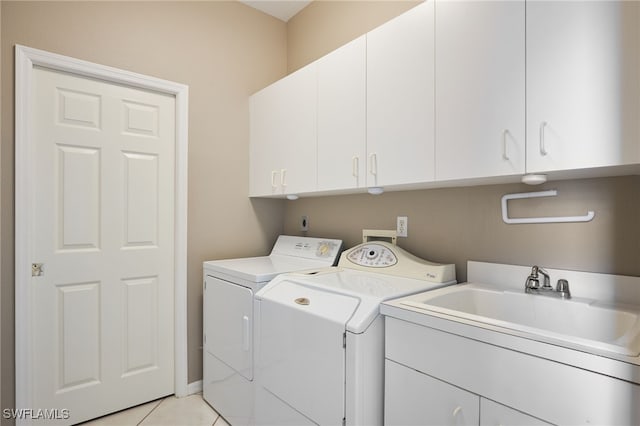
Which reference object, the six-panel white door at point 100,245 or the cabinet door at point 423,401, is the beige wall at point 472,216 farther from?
the six-panel white door at point 100,245

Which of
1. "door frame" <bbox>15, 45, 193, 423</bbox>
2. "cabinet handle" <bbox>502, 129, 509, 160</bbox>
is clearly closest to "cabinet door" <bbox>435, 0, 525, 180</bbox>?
"cabinet handle" <bbox>502, 129, 509, 160</bbox>

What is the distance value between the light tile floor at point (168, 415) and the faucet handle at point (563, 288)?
6.14ft

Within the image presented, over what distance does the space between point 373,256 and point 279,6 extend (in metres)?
2.05

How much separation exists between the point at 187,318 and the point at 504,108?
7.26 feet

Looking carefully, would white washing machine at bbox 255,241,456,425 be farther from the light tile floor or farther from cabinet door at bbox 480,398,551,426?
the light tile floor

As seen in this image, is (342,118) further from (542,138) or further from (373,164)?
(542,138)

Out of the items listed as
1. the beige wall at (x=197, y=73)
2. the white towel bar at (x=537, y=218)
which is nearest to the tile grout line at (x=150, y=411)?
the beige wall at (x=197, y=73)

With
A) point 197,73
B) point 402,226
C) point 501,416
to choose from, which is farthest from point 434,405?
point 197,73

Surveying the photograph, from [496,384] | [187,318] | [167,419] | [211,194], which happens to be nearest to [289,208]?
[211,194]

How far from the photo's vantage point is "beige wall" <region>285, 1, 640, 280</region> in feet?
4.29

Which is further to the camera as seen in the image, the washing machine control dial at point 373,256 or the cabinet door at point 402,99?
the washing machine control dial at point 373,256

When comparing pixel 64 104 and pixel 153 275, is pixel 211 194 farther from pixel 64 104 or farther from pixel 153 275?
pixel 64 104

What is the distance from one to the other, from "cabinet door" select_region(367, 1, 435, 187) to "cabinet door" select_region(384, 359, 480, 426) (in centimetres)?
79

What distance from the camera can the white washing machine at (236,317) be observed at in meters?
1.88
